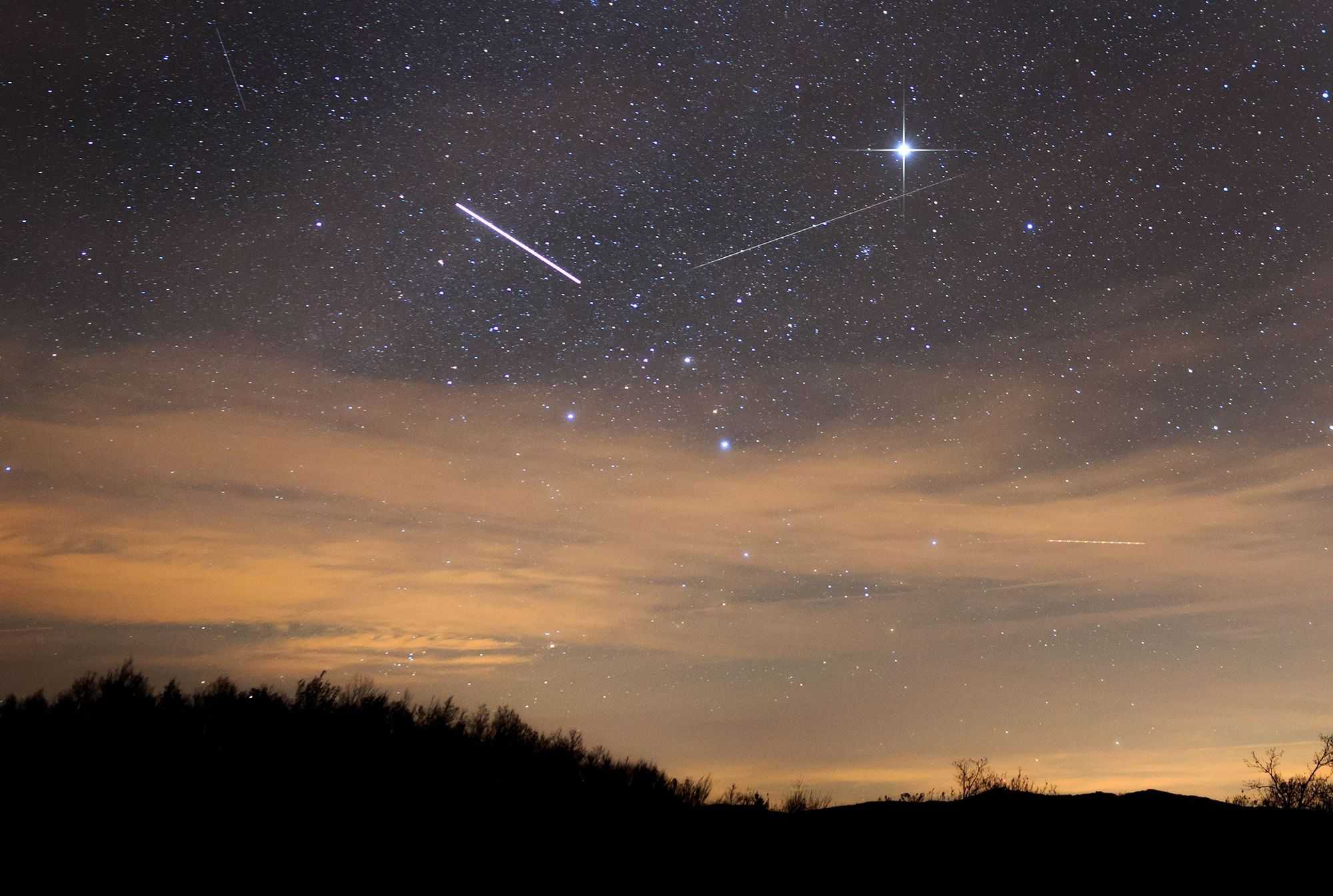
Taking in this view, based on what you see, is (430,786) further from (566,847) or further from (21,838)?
(21,838)

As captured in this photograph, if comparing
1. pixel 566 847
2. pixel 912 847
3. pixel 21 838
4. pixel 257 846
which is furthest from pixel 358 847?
pixel 912 847

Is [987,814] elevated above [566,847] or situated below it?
above

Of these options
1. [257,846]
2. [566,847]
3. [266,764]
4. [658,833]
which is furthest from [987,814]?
[266,764]

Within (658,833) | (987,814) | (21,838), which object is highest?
(987,814)

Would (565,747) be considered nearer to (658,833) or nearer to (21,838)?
(658,833)

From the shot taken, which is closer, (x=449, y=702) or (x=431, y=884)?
(x=431, y=884)

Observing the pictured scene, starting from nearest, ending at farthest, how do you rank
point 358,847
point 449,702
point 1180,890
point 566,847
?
point 1180,890
point 358,847
point 566,847
point 449,702

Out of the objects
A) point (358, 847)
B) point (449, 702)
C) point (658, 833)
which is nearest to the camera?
point (358, 847)
